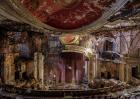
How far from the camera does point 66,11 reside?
643cm

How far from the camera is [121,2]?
608 cm

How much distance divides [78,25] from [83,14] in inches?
17.3

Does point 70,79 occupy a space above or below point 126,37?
below

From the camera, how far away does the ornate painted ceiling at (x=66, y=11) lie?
6.15m

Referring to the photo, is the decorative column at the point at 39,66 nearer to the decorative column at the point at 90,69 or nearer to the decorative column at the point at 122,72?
the decorative column at the point at 90,69

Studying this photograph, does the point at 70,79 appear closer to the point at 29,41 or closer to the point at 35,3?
the point at 29,41

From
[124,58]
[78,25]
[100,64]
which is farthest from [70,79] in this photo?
[78,25]

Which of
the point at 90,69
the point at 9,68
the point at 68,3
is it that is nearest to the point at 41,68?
the point at 9,68

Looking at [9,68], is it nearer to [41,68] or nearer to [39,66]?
[39,66]

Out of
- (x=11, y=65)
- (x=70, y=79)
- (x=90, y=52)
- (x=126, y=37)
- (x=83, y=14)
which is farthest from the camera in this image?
(x=70, y=79)

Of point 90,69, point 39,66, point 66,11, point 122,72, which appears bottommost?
point 122,72

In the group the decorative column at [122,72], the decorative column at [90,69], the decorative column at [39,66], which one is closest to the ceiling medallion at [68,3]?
the decorative column at [39,66]

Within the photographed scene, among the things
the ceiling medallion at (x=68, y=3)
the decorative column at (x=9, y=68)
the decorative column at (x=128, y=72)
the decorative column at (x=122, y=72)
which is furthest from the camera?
the decorative column at (x=122, y=72)

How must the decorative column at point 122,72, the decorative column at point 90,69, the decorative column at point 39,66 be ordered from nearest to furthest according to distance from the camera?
1. the decorative column at point 39,66
2. the decorative column at point 122,72
3. the decorative column at point 90,69
